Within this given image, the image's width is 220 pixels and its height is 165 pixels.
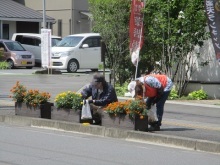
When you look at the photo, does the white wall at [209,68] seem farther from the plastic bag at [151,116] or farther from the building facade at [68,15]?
the building facade at [68,15]

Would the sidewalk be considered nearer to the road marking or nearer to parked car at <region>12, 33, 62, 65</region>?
the road marking

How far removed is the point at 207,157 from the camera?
1057 cm

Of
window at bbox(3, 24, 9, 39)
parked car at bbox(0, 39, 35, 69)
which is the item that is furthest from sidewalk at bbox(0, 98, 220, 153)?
window at bbox(3, 24, 9, 39)

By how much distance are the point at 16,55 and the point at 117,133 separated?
81.2 feet

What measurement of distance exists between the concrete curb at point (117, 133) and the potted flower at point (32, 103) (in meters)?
0.25

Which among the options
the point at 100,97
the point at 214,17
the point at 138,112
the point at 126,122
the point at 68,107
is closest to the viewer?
the point at 138,112

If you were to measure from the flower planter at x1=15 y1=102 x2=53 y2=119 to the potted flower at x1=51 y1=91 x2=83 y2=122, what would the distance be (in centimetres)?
29

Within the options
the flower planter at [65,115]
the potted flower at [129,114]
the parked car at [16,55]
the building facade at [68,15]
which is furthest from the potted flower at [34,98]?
the building facade at [68,15]

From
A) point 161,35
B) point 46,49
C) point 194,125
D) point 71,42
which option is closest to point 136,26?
point 161,35

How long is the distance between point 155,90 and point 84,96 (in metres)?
1.81

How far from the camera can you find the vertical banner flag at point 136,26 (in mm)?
21000

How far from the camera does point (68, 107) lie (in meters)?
13.8

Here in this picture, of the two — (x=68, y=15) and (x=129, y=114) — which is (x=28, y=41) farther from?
(x=129, y=114)

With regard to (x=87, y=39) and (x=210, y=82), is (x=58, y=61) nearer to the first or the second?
(x=87, y=39)
